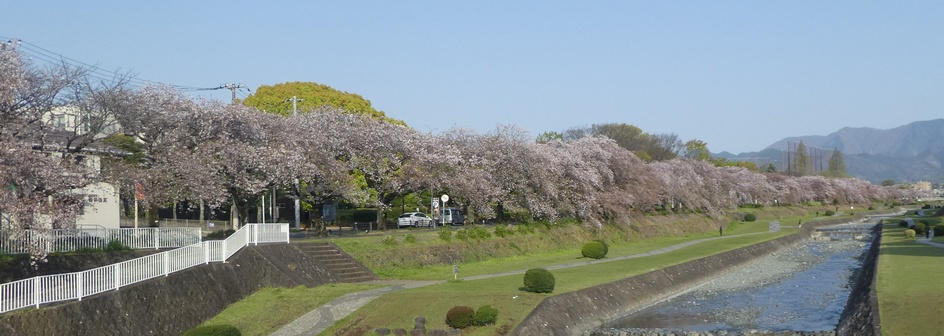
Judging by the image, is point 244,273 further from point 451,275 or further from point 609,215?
point 609,215

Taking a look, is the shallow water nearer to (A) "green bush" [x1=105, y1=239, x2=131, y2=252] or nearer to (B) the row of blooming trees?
(B) the row of blooming trees

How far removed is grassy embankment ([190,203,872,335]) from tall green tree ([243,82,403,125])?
1100 inches

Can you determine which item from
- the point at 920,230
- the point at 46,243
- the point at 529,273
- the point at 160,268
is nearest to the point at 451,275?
the point at 529,273

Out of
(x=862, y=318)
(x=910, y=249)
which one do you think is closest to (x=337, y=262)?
(x=862, y=318)

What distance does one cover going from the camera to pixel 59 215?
2630 cm

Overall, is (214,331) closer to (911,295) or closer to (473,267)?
(911,295)

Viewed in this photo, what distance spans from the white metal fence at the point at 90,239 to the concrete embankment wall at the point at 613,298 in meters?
15.2

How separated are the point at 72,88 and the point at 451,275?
1890 cm

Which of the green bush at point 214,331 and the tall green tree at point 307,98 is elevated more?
the tall green tree at point 307,98

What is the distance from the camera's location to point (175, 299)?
97.6 ft

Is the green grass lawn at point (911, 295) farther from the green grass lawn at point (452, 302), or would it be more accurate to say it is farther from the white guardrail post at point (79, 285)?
the white guardrail post at point (79, 285)

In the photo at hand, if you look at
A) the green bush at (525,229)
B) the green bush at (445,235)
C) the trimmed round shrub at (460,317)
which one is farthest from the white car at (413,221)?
the trimmed round shrub at (460,317)

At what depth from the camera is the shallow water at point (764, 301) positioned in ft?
115

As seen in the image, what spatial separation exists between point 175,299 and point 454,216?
49395 millimetres
